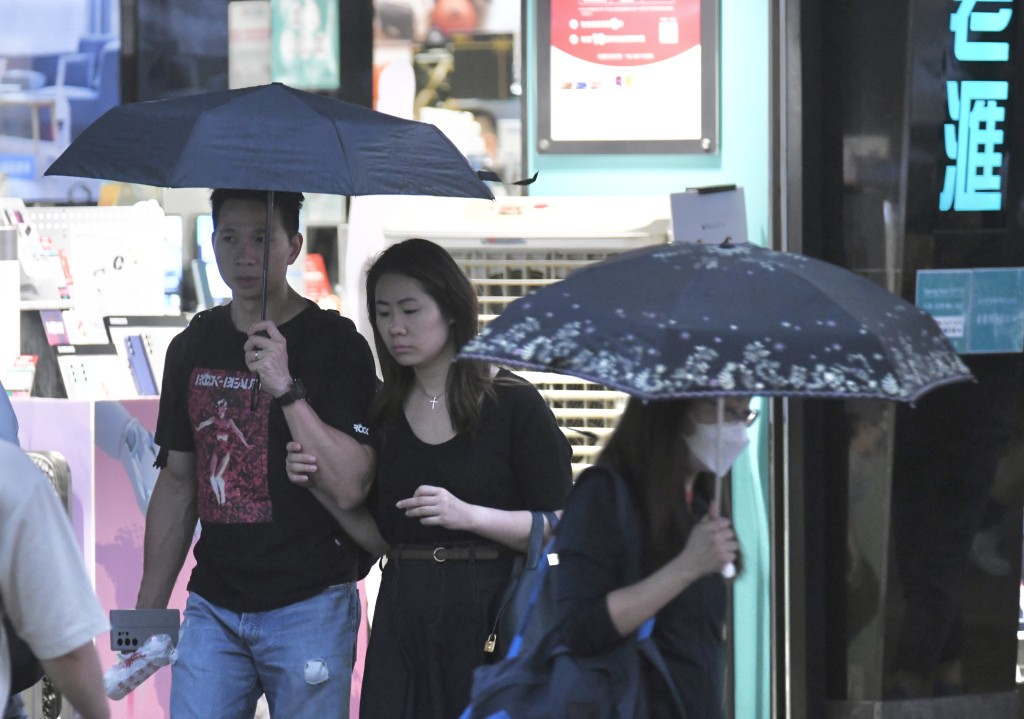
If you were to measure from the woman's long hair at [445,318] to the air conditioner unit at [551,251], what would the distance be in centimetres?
116

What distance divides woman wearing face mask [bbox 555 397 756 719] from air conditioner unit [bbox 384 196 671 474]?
2001 mm

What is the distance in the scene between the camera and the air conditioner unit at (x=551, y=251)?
15.9ft

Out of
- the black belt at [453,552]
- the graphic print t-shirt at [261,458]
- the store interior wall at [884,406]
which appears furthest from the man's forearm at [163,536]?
the store interior wall at [884,406]

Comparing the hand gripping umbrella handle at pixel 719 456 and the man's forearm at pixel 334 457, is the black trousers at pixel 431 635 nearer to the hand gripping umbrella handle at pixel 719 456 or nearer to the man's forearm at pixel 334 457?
the man's forearm at pixel 334 457

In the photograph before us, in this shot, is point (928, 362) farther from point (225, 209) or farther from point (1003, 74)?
point (1003, 74)

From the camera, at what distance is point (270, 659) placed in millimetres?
3605

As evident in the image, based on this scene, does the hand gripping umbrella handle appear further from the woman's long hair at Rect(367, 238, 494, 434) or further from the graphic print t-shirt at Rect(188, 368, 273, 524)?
the graphic print t-shirt at Rect(188, 368, 273, 524)

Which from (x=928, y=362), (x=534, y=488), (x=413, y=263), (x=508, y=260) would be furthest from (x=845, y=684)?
(x=928, y=362)

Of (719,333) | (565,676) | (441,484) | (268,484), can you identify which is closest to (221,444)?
(268,484)

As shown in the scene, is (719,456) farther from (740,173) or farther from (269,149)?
(740,173)

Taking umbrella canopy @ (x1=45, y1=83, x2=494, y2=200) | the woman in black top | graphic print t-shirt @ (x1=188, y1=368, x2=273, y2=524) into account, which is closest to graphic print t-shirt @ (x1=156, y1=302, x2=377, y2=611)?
graphic print t-shirt @ (x1=188, y1=368, x2=273, y2=524)

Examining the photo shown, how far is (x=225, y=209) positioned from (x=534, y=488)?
997 mm

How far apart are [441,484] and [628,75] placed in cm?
217

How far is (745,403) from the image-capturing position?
110 inches
